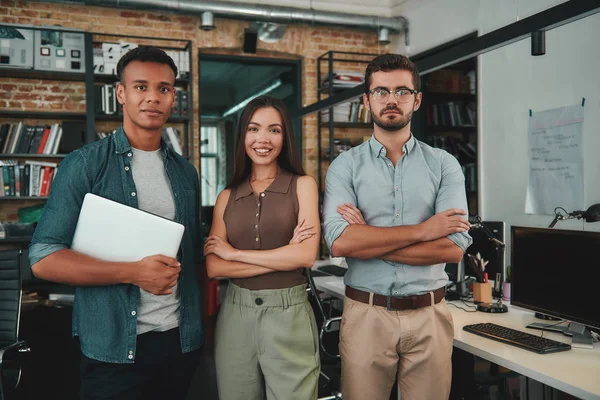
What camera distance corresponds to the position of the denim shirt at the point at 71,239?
4.89ft

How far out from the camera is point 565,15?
6.02 ft

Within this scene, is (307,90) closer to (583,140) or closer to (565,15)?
(583,140)

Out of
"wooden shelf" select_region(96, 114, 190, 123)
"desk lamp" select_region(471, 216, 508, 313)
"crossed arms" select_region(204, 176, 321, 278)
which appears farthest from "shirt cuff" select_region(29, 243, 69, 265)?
"wooden shelf" select_region(96, 114, 190, 123)

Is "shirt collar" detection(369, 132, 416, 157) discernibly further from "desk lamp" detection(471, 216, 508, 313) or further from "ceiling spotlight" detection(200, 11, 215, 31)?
"ceiling spotlight" detection(200, 11, 215, 31)

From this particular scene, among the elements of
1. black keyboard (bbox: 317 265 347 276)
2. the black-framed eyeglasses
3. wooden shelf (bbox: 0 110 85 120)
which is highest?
wooden shelf (bbox: 0 110 85 120)

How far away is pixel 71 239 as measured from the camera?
150cm

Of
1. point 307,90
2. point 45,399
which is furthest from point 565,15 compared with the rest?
point 307,90

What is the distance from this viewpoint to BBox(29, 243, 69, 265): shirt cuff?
1451mm

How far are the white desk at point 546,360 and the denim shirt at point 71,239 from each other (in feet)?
3.59

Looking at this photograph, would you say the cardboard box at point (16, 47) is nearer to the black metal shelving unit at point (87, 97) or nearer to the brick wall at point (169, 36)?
the black metal shelving unit at point (87, 97)

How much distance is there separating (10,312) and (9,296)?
8 cm

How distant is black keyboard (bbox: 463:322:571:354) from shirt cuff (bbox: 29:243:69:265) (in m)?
1.65

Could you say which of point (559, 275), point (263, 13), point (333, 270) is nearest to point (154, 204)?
point (559, 275)

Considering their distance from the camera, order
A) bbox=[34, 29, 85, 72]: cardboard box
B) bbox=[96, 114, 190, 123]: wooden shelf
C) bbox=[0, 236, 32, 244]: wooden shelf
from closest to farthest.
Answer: bbox=[0, 236, 32, 244]: wooden shelf
bbox=[34, 29, 85, 72]: cardboard box
bbox=[96, 114, 190, 123]: wooden shelf
